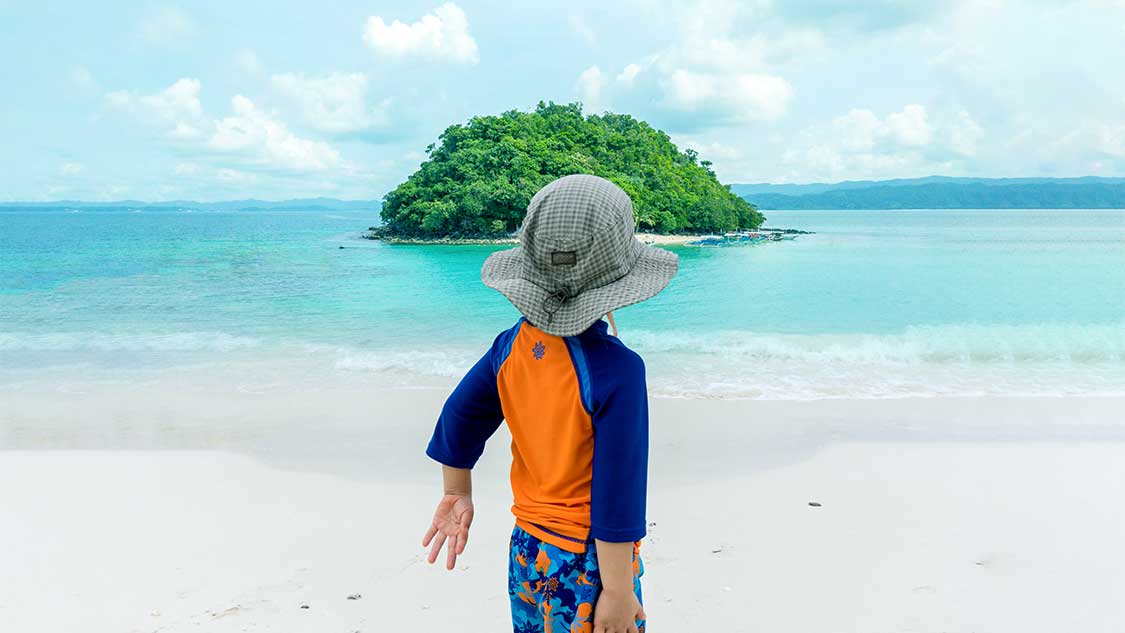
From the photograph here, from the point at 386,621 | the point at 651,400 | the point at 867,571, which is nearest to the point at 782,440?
the point at 651,400

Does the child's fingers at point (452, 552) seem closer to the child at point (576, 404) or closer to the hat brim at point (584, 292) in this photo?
the child at point (576, 404)

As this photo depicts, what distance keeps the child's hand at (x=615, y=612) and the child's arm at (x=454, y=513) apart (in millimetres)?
371

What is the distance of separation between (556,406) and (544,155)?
167ft

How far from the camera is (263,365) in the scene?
869 cm

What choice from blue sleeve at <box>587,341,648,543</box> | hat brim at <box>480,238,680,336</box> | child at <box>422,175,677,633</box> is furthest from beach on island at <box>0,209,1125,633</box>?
hat brim at <box>480,238,680,336</box>

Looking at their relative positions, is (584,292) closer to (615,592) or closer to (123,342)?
(615,592)

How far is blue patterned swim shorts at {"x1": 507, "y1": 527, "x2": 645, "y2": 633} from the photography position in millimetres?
1222

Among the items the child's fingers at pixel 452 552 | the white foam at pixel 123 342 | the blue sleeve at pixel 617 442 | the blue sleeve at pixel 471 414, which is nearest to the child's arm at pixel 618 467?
the blue sleeve at pixel 617 442

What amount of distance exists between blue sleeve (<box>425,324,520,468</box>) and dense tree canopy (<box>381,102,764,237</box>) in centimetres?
4114

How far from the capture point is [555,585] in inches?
49.4

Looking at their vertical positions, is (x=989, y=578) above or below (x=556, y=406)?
below

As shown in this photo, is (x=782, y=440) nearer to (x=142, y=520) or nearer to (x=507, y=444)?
(x=507, y=444)

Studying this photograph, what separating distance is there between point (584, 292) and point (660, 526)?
2.44 m

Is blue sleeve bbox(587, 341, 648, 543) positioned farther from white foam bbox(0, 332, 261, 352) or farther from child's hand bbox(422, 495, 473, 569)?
white foam bbox(0, 332, 261, 352)
